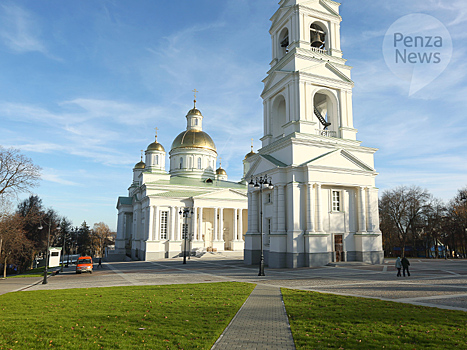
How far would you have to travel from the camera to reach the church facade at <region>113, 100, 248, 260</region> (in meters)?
50.2

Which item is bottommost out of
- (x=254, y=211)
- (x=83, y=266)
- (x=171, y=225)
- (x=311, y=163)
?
(x=83, y=266)

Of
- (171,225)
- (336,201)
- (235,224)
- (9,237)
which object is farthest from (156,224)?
(336,201)

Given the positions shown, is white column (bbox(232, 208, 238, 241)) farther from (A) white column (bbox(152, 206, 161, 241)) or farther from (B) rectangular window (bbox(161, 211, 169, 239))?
(A) white column (bbox(152, 206, 161, 241))

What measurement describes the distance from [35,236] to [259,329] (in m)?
66.6

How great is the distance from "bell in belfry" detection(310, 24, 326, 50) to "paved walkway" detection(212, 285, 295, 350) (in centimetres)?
3062

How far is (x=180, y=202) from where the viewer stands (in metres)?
52.1

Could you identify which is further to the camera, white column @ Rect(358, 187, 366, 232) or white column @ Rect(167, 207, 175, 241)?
white column @ Rect(167, 207, 175, 241)

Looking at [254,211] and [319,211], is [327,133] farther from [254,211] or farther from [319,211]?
[254,211]

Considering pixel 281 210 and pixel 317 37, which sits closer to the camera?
pixel 281 210

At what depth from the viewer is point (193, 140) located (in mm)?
63250

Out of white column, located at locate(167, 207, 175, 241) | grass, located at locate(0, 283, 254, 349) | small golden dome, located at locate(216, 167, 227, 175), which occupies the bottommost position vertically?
grass, located at locate(0, 283, 254, 349)

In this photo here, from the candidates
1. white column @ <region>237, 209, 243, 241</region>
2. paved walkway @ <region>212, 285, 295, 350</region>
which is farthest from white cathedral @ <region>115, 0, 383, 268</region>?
white column @ <region>237, 209, 243, 241</region>

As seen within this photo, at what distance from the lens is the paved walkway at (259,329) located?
744cm

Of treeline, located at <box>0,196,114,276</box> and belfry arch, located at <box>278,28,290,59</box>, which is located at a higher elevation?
belfry arch, located at <box>278,28,290,59</box>
